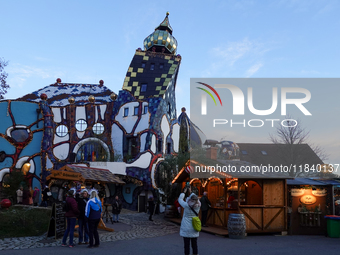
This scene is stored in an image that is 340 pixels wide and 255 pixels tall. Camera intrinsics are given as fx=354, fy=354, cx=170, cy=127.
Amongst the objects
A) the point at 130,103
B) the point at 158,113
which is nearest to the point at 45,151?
the point at 130,103

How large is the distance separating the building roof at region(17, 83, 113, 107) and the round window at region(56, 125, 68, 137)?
3.37m

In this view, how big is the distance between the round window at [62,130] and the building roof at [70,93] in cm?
337

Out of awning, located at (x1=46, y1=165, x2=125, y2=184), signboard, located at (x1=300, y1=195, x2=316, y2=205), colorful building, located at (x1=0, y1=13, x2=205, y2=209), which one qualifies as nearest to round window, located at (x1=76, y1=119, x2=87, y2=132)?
colorful building, located at (x1=0, y1=13, x2=205, y2=209)

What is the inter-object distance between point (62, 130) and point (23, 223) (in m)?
17.8

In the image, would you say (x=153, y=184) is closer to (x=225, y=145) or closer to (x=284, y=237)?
(x=225, y=145)

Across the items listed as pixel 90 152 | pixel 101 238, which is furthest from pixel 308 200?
pixel 90 152

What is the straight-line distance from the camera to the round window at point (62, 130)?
28406 mm

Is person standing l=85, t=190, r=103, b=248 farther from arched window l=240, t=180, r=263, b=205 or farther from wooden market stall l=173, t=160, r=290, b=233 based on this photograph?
arched window l=240, t=180, r=263, b=205

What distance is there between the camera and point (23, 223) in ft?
37.4

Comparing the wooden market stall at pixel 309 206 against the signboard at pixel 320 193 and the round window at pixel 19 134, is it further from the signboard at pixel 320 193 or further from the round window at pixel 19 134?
the round window at pixel 19 134

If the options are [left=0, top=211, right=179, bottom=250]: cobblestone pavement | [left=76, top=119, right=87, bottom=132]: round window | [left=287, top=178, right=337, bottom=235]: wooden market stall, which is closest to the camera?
[left=0, top=211, right=179, bottom=250]: cobblestone pavement

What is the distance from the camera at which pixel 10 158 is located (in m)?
27.5

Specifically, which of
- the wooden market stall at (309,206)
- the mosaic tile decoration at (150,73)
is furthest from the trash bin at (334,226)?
the mosaic tile decoration at (150,73)

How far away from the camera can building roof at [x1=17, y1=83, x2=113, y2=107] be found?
31.5 metres
